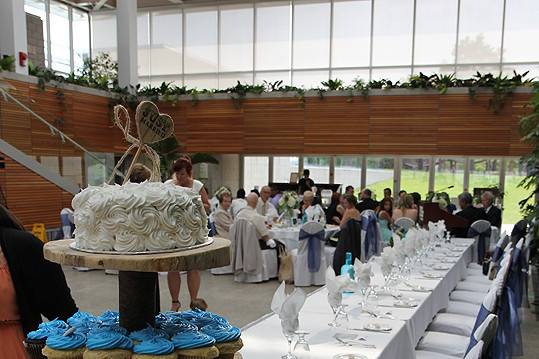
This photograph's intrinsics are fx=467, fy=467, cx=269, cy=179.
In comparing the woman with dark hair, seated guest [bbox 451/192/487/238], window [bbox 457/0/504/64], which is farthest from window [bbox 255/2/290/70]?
the woman with dark hair

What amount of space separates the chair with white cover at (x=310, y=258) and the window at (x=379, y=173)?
20.0ft

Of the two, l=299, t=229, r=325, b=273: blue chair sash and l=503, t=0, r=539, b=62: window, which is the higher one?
l=503, t=0, r=539, b=62: window

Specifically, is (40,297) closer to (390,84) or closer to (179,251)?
(179,251)

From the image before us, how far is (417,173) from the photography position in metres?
13.3

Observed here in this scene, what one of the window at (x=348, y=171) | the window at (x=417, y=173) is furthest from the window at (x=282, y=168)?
the window at (x=417, y=173)

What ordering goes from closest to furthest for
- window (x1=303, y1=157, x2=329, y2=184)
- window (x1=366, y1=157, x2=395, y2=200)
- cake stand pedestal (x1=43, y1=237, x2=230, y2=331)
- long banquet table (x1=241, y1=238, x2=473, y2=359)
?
cake stand pedestal (x1=43, y1=237, x2=230, y2=331) < long banquet table (x1=241, y1=238, x2=473, y2=359) < window (x1=366, y1=157, x2=395, y2=200) < window (x1=303, y1=157, x2=329, y2=184)

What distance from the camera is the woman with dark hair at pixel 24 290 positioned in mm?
1979

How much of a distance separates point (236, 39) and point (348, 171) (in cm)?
652

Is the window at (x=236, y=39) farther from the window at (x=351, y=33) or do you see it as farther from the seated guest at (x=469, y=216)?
the seated guest at (x=469, y=216)

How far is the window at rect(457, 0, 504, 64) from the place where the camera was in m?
14.1

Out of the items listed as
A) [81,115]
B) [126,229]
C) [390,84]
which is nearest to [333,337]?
[126,229]

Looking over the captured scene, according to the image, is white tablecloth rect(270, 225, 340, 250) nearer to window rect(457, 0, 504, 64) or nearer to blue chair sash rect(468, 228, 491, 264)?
blue chair sash rect(468, 228, 491, 264)

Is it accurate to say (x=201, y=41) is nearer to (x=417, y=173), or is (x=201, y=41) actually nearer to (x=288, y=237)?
(x=417, y=173)

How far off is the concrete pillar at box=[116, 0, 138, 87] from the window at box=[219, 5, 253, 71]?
3602 mm
